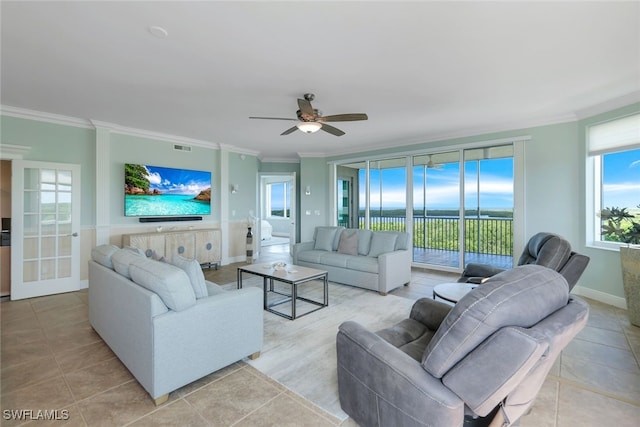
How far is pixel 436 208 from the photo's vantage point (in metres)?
5.97

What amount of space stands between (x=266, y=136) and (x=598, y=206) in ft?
17.2

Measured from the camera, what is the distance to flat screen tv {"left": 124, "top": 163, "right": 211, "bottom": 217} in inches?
197

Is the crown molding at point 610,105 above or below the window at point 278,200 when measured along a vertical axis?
above

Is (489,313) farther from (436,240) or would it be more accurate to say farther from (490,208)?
(436,240)

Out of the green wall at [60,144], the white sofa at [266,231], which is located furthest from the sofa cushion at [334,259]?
the white sofa at [266,231]

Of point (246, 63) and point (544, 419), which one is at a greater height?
point (246, 63)

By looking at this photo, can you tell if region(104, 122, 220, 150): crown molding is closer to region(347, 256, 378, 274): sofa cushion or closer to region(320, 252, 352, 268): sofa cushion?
region(320, 252, 352, 268): sofa cushion

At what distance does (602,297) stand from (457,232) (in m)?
2.23

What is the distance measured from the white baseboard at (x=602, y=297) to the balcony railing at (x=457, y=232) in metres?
1.14

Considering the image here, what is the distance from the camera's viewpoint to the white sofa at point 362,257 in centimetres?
419

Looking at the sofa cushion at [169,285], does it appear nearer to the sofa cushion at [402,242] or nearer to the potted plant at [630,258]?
the sofa cushion at [402,242]

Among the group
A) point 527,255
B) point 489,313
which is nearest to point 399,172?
point 527,255

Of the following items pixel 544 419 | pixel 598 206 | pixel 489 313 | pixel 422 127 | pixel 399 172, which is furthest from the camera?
pixel 399 172

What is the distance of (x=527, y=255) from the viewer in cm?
332
